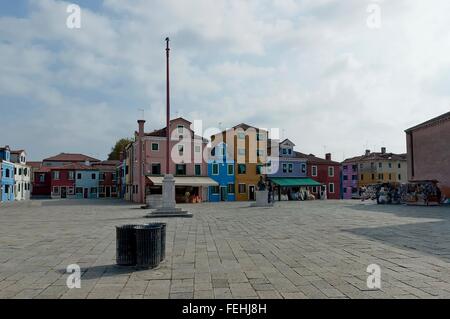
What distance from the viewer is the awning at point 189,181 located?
41.5 metres

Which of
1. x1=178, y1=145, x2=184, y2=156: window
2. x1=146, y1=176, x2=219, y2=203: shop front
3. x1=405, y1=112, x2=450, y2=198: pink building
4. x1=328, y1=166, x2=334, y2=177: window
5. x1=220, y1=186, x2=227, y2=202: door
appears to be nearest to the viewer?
x1=405, y1=112, x2=450, y2=198: pink building

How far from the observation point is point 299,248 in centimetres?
952

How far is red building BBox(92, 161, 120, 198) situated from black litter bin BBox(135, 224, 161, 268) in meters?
64.2

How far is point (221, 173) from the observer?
156 ft

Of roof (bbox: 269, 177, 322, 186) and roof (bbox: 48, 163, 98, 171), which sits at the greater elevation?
roof (bbox: 48, 163, 98, 171)

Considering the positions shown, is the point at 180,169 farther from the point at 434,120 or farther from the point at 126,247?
the point at 126,247

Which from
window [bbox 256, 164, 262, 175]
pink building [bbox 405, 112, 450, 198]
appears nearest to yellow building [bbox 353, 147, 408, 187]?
pink building [bbox 405, 112, 450, 198]

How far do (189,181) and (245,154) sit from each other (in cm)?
1008

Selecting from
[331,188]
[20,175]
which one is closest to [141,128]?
[20,175]

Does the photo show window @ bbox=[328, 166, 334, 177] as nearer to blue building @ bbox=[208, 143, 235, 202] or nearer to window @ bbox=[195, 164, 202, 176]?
blue building @ bbox=[208, 143, 235, 202]

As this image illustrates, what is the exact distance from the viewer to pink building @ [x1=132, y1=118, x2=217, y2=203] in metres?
42.7
